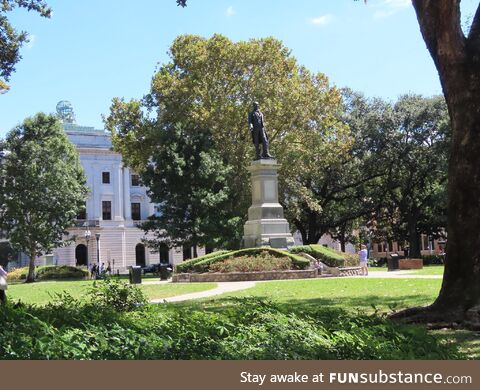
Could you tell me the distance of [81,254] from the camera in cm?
6600

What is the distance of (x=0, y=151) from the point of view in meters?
35.5

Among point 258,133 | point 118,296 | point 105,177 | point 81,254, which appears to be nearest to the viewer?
point 118,296

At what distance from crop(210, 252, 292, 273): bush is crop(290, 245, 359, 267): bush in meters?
2.76

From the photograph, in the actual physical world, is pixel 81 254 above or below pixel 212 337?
below

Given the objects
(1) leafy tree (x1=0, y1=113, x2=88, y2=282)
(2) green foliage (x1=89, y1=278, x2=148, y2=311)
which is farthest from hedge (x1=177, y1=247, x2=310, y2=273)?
(1) leafy tree (x1=0, y1=113, x2=88, y2=282)

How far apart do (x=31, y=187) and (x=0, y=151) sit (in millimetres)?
5001

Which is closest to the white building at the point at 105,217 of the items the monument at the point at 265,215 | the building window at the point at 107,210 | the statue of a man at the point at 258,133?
the building window at the point at 107,210

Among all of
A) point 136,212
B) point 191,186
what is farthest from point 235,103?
point 136,212

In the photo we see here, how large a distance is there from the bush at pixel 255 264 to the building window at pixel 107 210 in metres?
45.2

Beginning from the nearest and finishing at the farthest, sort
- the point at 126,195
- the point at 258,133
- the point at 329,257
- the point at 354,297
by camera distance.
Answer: the point at 354,297
the point at 329,257
the point at 258,133
the point at 126,195

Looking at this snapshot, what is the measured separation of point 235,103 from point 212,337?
32078 mm

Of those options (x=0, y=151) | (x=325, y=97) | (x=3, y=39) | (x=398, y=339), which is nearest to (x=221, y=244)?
(x=325, y=97)

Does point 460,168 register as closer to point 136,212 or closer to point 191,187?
point 191,187

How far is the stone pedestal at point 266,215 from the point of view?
26719 millimetres
